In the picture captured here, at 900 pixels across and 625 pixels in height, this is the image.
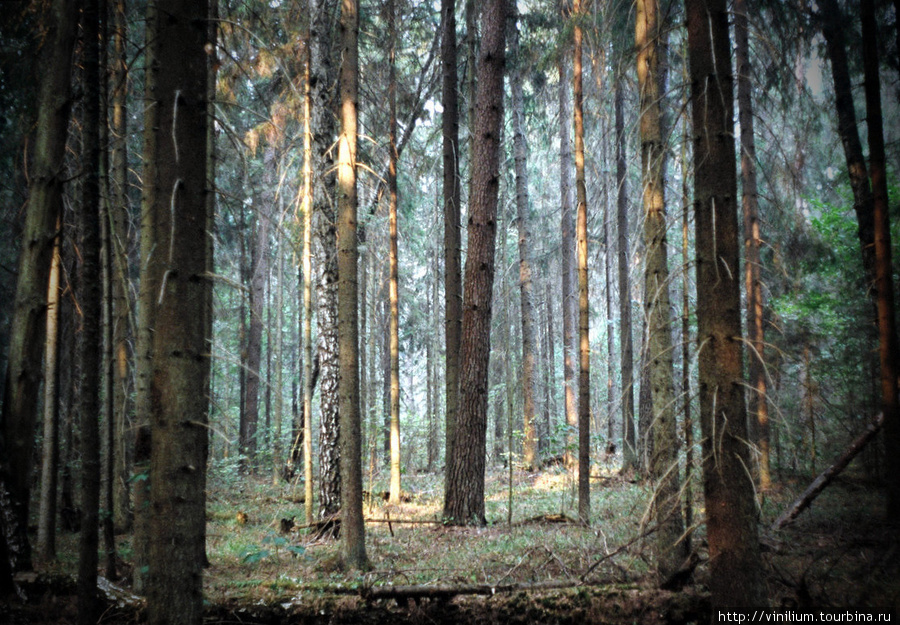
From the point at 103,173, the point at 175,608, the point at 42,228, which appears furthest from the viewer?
the point at 42,228

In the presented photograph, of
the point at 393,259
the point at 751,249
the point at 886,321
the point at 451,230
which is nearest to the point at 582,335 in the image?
the point at 451,230

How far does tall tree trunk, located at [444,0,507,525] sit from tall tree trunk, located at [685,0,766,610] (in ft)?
17.3

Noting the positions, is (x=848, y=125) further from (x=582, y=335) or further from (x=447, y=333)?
(x=447, y=333)

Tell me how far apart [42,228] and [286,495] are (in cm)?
1056

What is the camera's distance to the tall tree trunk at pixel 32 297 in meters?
5.22

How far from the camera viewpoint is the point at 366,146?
12703 millimetres

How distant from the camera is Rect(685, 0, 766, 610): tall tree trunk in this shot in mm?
3846

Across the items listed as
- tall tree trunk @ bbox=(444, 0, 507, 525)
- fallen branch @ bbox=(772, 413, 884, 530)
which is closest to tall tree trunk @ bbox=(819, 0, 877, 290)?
fallen branch @ bbox=(772, 413, 884, 530)

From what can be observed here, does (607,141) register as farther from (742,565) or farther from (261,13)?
(742,565)

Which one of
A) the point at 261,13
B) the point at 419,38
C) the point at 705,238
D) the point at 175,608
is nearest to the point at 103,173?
the point at 175,608

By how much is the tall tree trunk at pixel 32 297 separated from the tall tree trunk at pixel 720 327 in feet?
18.3

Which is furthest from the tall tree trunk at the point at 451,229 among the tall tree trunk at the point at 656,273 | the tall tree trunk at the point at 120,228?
the tall tree trunk at the point at 120,228

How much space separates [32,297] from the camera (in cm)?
553

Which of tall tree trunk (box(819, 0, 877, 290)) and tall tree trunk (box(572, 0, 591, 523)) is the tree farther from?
tall tree trunk (box(819, 0, 877, 290))
